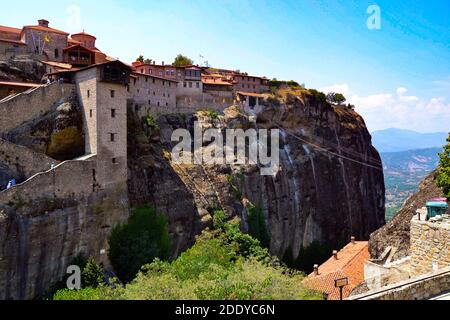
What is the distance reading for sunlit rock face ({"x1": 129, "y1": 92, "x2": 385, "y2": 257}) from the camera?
1473 inches

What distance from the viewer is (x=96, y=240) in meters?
29.7

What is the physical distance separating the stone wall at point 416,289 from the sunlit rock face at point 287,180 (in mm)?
26380

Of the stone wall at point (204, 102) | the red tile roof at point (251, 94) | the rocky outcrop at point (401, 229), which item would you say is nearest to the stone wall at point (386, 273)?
the rocky outcrop at point (401, 229)

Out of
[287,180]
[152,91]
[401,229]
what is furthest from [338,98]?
[401,229]

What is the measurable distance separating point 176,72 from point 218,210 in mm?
20963

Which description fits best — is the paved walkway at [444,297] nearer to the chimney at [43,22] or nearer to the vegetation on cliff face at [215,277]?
the vegetation on cliff face at [215,277]

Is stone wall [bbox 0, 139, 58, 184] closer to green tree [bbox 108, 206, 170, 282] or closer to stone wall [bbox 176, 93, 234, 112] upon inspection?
green tree [bbox 108, 206, 170, 282]

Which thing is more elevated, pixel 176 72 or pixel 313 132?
pixel 176 72

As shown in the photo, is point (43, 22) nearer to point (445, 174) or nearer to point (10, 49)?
point (10, 49)

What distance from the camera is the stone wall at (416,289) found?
386 inches

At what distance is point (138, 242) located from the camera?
104 ft
